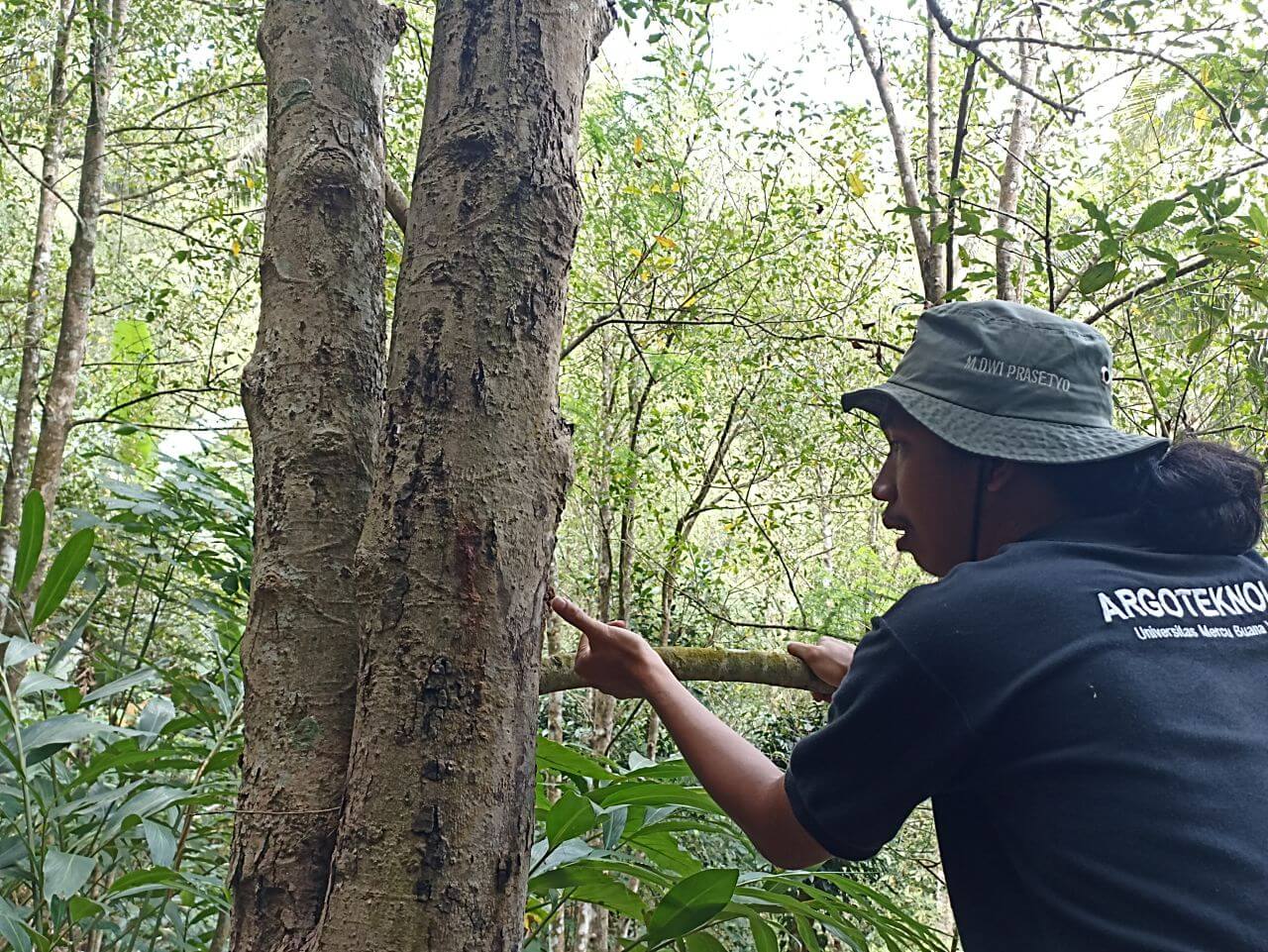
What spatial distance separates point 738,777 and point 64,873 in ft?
2.90

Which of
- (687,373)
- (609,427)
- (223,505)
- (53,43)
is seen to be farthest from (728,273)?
(223,505)

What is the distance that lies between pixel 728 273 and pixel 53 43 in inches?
136

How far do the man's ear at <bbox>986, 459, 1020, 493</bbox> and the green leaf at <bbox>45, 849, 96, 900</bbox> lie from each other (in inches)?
47.9

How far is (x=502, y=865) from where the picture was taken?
0.90m

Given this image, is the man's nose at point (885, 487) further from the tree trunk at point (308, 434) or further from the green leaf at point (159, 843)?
the green leaf at point (159, 843)

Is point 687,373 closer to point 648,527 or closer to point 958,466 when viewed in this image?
point 648,527

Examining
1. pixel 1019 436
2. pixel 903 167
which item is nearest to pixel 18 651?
pixel 1019 436

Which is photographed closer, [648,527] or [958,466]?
[958,466]

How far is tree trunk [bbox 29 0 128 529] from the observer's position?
151 inches

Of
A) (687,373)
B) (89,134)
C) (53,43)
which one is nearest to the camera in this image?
(89,134)

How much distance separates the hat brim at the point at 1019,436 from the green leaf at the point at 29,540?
115cm

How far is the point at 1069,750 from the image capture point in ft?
2.96

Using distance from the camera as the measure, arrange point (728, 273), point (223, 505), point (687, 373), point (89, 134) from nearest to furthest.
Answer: point (223, 505) → point (89, 134) → point (728, 273) → point (687, 373)

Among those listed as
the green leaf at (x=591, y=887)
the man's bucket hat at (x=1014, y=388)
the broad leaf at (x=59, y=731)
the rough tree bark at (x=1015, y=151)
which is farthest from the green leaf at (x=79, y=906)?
the rough tree bark at (x=1015, y=151)
